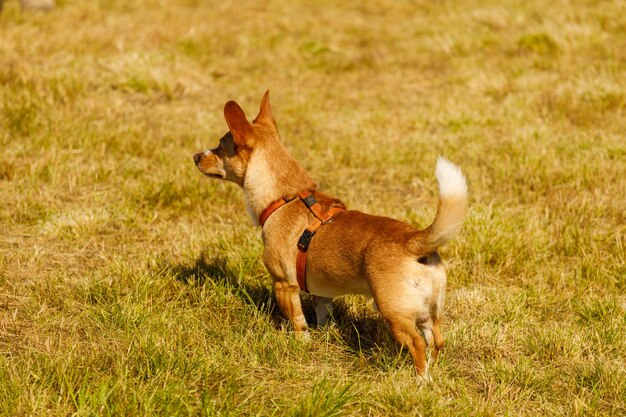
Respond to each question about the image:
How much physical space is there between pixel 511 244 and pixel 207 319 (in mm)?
2390

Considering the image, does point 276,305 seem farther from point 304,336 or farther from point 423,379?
point 423,379

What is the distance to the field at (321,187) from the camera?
11.8 ft

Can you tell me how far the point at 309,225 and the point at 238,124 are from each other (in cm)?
73

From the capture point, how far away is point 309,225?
4090 mm

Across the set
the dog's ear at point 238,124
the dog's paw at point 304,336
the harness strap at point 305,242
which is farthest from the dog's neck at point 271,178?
the dog's paw at point 304,336

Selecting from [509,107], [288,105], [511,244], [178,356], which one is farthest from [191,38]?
[178,356]

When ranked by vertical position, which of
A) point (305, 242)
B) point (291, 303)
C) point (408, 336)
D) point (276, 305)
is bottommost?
point (276, 305)

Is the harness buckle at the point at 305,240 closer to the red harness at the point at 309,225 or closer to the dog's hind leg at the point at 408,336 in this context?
the red harness at the point at 309,225

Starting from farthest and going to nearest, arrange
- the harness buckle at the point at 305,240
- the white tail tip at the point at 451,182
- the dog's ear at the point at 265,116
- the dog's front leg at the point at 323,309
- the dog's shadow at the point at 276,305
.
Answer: the dog's ear at the point at 265,116
the dog's front leg at the point at 323,309
the dog's shadow at the point at 276,305
the harness buckle at the point at 305,240
the white tail tip at the point at 451,182

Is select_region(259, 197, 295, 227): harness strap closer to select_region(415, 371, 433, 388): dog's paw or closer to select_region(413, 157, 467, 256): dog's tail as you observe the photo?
select_region(413, 157, 467, 256): dog's tail

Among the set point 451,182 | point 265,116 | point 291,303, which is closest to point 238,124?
point 265,116

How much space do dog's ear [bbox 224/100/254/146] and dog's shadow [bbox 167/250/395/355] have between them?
3.05 feet

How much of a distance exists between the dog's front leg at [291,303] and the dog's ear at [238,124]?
2.87 feet

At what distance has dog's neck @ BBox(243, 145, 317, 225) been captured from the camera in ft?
14.0
